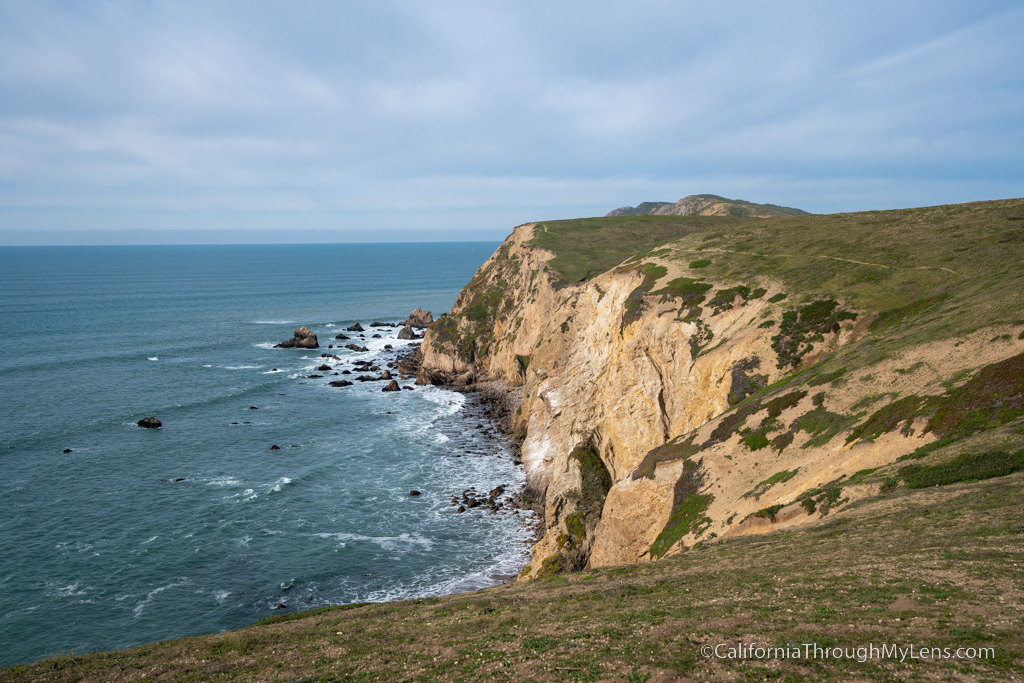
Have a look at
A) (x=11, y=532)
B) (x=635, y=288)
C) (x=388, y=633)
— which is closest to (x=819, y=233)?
(x=635, y=288)

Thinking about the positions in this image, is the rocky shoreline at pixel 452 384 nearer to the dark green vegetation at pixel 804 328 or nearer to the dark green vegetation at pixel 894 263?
the dark green vegetation at pixel 804 328

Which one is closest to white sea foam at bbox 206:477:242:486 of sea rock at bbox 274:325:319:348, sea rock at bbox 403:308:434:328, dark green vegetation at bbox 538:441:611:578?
dark green vegetation at bbox 538:441:611:578

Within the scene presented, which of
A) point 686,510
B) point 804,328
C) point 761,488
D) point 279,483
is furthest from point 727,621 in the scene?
point 279,483

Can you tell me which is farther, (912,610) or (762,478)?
(762,478)

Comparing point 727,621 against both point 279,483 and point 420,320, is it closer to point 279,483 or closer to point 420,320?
point 279,483

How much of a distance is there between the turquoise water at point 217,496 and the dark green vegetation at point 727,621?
2069 cm

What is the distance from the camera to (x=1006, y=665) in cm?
1255

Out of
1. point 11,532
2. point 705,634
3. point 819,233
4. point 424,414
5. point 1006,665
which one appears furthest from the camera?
point 424,414

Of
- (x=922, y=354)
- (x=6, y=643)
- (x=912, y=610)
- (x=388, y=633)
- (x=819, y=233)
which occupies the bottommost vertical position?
(x=6, y=643)

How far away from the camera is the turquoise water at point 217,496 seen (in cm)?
4059

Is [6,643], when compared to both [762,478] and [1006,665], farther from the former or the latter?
[1006,665]

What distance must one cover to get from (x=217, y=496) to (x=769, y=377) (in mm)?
50672

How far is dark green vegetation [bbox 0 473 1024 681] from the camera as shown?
1445 cm

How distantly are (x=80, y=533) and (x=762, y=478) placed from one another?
53.4 m
